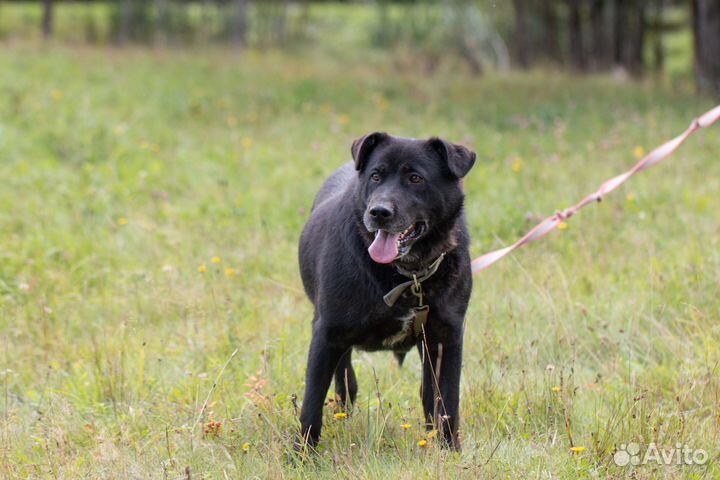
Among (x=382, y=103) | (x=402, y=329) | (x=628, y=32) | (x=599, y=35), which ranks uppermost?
(x=402, y=329)

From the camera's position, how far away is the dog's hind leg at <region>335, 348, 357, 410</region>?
15.2ft

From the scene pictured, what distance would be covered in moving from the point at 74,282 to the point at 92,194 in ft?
6.79

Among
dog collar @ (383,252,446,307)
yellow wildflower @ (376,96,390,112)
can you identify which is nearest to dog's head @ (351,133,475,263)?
dog collar @ (383,252,446,307)

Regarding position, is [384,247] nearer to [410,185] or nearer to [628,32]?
[410,185]

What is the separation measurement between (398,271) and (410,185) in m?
0.40

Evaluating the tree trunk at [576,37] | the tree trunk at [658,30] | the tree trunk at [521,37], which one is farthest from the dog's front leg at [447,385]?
the tree trunk at [658,30]

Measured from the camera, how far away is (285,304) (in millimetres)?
5898

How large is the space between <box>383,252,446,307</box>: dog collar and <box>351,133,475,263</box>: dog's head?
0.33 ft

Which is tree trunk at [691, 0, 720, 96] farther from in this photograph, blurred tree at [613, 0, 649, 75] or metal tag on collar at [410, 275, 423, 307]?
metal tag on collar at [410, 275, 423, 307]

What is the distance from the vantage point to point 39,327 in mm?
5535

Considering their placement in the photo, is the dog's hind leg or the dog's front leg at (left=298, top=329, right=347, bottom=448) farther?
the dog's hind leg

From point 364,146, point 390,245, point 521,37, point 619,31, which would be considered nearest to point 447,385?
point 390,245

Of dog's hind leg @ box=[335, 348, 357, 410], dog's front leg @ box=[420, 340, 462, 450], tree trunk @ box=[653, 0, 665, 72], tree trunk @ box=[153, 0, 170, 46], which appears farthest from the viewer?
tree trunk @ box=[153, 0, 170, 46]

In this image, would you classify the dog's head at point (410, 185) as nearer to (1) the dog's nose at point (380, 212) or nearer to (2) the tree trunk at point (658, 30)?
(1) the dog's nose at point (380, 212)
